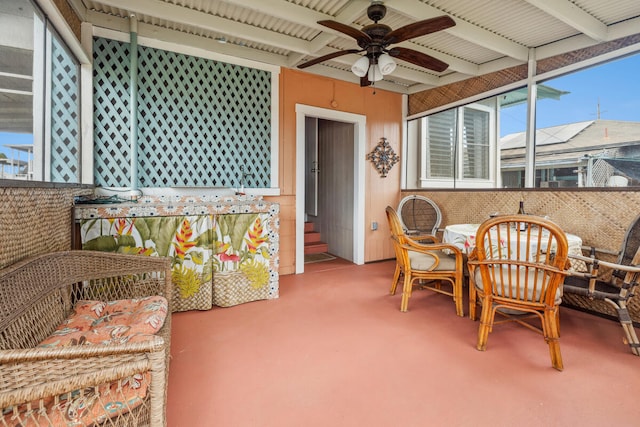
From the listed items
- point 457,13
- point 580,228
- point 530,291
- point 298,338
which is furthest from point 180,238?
point 580,228

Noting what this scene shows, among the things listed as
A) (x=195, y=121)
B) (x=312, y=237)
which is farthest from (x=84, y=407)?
(x=312, y=237)

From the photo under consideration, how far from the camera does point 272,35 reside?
3387 millimetres

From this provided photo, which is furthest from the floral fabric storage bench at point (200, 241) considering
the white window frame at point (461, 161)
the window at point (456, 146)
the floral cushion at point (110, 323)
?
the window at point (456, 146)

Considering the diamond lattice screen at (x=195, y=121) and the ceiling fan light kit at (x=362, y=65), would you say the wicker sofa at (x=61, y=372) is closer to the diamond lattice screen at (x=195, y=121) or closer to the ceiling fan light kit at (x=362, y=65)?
the diamond lattice screen at (x=195, y=121)

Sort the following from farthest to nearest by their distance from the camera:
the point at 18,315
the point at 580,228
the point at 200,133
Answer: the point at 200,133, the point at 580,228, the point at 18,315

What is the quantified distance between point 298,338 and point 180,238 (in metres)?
1.35

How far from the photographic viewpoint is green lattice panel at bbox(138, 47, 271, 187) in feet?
10.7

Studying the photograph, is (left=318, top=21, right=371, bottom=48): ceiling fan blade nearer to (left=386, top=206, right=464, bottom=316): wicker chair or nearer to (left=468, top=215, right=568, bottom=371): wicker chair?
(left=386, top=206, right=464, bottom=316): wicker chair

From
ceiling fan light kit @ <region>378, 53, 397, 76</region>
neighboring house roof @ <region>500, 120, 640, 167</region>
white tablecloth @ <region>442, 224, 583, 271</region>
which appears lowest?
white tablecloth @ <region>442, 224, 583, 271</region>

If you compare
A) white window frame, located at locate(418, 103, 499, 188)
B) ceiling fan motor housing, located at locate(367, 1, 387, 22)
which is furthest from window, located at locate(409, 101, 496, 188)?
ceiling fan motor housing, located at locate(367, 1, 387, 22)

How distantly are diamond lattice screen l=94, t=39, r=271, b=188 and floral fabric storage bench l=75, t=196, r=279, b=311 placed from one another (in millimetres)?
452

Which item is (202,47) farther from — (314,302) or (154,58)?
(314,302)

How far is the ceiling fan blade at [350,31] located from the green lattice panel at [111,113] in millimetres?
2131

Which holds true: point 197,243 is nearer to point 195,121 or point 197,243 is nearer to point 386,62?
point 195,121
